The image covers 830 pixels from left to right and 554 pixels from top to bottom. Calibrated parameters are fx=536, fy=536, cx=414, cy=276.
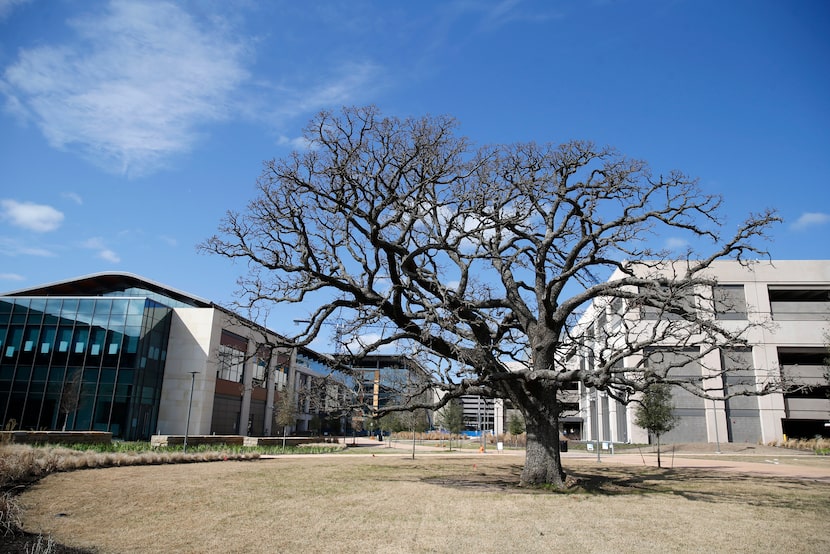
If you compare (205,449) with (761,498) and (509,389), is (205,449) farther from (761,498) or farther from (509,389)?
(761,498)

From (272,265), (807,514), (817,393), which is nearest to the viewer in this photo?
(807,514)

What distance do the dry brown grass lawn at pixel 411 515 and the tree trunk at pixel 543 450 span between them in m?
1.02

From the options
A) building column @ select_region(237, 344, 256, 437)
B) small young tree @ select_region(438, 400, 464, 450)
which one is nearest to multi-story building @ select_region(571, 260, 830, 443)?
small young tree @ select_region(438, 400, 464, 450)

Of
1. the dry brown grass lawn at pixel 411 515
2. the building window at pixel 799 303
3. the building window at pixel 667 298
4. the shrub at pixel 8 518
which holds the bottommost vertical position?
the dry brown grass lawn at pixel 411 515

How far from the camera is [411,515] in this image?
11.2 meters

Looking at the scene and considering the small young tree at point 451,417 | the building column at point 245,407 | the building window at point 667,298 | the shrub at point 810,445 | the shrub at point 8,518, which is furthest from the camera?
the building column at point 245,407

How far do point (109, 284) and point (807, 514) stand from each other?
56.1m

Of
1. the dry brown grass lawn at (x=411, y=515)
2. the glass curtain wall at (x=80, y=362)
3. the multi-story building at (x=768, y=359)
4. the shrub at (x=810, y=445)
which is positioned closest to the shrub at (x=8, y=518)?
the dry brown grass lawn at (x=411, y=515)

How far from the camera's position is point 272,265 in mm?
17516

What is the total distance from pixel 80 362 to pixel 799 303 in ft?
213

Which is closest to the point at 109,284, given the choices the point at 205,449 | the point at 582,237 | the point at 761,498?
the point at 205,449

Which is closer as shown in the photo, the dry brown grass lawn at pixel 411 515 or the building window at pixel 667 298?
the dry brown grass lawn at pixel 411 515

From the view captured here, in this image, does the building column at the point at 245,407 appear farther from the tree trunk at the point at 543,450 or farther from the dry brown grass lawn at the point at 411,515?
the tree trunk at the point at 543,450

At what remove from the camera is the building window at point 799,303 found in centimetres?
5144
